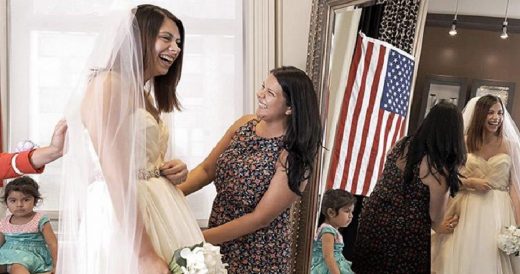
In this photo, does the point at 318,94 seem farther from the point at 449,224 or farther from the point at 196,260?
the point at 196,260

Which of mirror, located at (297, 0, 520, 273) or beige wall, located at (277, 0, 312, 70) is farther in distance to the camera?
beige wall, located at (277, 0, 312, 70)

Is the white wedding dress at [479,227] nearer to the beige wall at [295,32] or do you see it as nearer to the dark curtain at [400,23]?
the dark curtain at [400,23]

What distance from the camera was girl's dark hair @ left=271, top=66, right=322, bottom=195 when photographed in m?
2.38

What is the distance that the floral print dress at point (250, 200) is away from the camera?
2412 mm

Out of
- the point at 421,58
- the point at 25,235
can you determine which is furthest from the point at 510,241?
the point at 25,235

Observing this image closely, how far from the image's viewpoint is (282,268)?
2484 millimetres

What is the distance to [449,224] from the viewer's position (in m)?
2.35

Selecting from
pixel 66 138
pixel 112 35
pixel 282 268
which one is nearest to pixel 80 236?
pixel 66 138

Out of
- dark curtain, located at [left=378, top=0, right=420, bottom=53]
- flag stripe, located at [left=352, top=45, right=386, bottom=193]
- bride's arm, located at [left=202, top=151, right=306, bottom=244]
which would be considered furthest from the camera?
flag stripe, located at [left=352, top=45, right=386, bottom=193]

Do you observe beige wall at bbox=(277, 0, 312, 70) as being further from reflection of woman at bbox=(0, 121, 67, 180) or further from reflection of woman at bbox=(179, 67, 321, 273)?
reflection of woman at bbox=(0, 121, 67, 180)

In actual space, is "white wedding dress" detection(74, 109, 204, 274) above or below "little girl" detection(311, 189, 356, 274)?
above

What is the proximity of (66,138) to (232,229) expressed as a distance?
65 centimetres

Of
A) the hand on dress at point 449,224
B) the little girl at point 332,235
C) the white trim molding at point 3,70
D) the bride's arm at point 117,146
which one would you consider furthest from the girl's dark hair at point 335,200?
the white trim molding at point 3,70

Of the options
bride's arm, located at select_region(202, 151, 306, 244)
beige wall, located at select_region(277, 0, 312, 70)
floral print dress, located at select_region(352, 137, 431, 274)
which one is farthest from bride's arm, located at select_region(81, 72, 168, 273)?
beige wall, located at select_region(277, 0, 312, 70)
